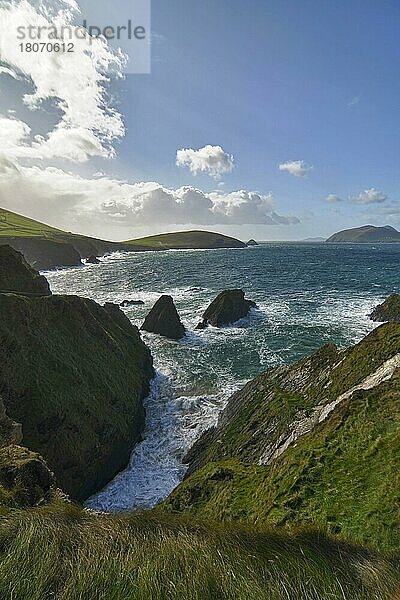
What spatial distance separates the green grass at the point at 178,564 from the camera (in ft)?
Answer: 15.7

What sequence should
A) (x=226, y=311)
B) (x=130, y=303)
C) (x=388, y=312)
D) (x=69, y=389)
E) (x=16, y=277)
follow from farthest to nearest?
(x=130, y=303), (x=226, y=311), (x=388, y=312), (x=16, y=277), (x=69, y=389)

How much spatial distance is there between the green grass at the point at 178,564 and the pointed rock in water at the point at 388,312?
159 ft

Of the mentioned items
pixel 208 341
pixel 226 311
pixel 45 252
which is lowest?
pixel 208 341

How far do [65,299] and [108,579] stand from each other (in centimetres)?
2501

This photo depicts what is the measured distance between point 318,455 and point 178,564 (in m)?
6.24

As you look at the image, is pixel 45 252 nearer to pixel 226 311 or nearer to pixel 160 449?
pixel 226 311

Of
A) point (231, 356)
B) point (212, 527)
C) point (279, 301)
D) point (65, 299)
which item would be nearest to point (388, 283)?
point (279, 301)

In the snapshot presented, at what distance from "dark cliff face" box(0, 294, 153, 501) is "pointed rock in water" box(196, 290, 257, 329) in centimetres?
2251

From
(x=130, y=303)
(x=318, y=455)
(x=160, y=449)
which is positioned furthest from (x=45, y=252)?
(x=318, y=455)

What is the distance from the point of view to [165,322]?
149 feet

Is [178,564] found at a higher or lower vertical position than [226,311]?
higher

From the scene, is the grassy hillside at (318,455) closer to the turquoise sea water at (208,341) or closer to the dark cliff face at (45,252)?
the turquoise sea water at (208,341)

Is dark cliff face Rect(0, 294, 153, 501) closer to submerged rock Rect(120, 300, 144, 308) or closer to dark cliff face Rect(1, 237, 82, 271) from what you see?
submerged rock Rect(120, 300, 144, 308)

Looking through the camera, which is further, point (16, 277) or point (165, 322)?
point (165, 322)
